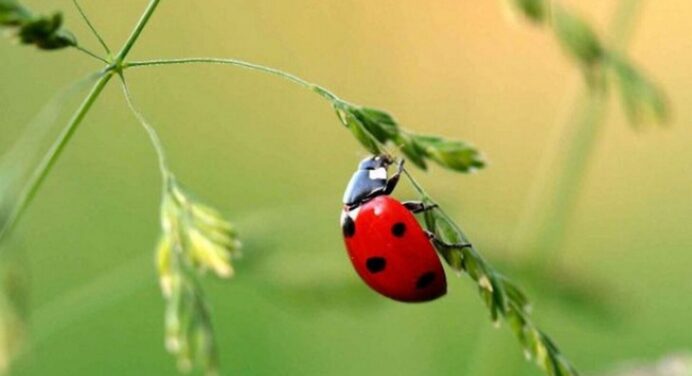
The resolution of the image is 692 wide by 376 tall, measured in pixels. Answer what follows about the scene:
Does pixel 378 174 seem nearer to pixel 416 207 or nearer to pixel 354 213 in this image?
pixel 354 213

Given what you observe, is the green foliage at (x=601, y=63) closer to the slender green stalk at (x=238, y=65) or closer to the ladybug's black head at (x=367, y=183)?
the ladybug's black head at (x=367, y=183)

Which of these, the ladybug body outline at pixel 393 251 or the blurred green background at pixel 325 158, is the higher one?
the blurred green background at pixel 325 158

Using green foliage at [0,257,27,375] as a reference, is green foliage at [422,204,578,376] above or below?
below

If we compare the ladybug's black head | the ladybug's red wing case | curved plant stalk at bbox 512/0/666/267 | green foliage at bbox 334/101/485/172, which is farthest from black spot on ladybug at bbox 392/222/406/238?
curved plant stalk at bbox 512/0/666/267

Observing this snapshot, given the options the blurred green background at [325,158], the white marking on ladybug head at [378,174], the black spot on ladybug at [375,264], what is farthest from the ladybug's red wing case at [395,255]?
the blurred green background at [325,158]

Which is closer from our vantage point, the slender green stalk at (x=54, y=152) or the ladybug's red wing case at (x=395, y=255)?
the slender green stalk at (x=54, y=152)

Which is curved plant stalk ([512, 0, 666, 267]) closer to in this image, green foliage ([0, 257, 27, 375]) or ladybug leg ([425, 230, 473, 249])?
ladybug leg ([425, 230, 473, 249])
